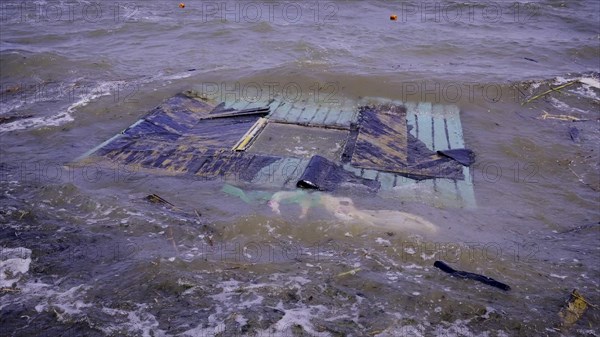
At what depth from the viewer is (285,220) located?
19.3 feet

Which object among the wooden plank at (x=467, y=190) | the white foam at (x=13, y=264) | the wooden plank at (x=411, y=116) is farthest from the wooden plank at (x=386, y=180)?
the white foam at (x=13, y=264)

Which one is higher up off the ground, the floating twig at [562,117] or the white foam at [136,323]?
the floating twig at [562,117]

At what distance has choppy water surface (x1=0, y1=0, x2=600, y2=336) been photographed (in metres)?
4.55

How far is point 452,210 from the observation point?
240 inches

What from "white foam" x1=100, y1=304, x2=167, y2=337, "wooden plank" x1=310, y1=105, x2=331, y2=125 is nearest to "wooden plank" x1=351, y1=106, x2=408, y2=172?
"wooden plank" x1=310, y1=105, x2=331, y2=125

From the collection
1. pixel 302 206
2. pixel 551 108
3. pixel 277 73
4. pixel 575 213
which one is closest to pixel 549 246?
pixel 575 213

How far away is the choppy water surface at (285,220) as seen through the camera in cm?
455

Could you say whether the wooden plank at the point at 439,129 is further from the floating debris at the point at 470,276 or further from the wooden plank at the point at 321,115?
the floating debris at the point at 470,276

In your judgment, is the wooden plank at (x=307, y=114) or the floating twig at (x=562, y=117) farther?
the floating twig at (x=562, y=117)

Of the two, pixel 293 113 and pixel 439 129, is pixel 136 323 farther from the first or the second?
pixel 439 129

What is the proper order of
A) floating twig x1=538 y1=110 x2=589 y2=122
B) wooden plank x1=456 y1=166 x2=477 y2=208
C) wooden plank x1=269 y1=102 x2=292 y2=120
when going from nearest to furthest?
wooden plank x1=456 y1=166 x2=477 y2=208 < wooden plank x1=269 y1=102 x2=292 y2=120 < floating twig x1=538 y1=110 x2=589 y2=122

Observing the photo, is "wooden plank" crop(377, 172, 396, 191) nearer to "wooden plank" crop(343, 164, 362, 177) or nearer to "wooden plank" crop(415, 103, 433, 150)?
"wooden plank" crop(343, 164, 362, 177)

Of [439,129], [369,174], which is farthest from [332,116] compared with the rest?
[369,174]

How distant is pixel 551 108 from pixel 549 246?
4.76 metres
